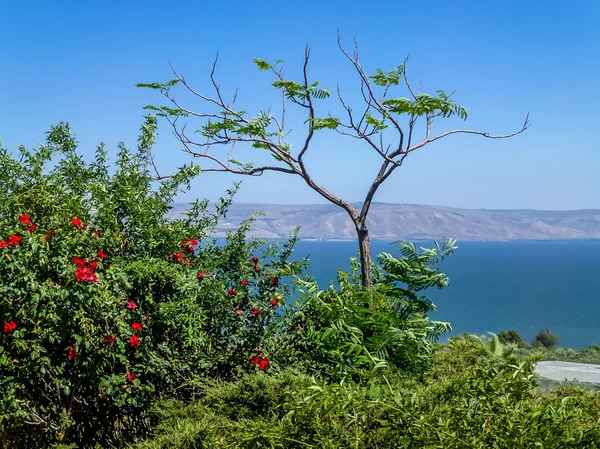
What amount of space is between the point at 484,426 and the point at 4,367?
2853mm

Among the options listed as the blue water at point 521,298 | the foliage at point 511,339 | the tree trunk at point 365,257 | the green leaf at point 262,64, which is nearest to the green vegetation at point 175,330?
the tree trunk at point 365,257

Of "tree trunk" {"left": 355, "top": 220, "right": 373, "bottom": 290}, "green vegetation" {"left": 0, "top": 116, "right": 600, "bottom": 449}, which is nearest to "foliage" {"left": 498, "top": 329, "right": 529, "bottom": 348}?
"tree trunk" {"left": 355, "top": 220, "right": 373, "bottom": 290}

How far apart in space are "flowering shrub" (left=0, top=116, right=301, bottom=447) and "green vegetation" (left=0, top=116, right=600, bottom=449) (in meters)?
0.01

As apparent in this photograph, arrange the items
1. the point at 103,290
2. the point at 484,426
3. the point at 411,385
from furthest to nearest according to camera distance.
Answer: the point at 103,290 → the point at 411,385 → the point at 484,426

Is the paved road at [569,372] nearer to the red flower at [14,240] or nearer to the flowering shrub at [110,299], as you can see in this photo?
the flowering shrub at [110,299]

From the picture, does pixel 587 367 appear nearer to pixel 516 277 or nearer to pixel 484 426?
pixel 484 426

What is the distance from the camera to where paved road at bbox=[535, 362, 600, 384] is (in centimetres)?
621

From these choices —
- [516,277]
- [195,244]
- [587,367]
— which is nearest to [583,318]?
[516,277]

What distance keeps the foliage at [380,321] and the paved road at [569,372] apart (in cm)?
240

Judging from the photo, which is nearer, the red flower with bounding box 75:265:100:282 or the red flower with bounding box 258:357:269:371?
the red flower with bounding box 75:265:100:282

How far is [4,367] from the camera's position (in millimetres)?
3352

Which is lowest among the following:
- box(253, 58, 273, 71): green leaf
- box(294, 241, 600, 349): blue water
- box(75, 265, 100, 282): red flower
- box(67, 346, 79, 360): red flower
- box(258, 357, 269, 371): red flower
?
box(294, 241, 600, 349): blue water

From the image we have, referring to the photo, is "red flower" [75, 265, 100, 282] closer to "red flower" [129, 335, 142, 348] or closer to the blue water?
"red flower" [129, 335, 142, 348]

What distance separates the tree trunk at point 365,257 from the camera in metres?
5.02
